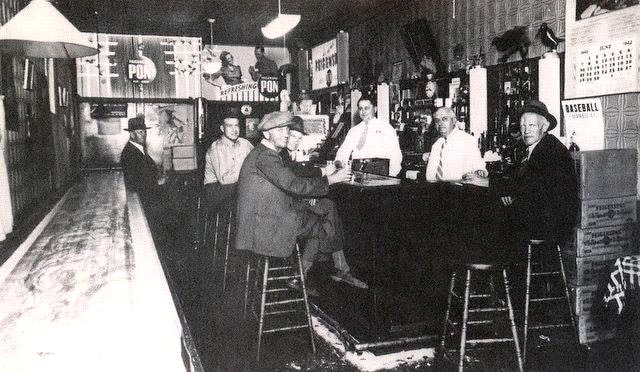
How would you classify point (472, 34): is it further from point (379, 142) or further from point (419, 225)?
point (419, 225)

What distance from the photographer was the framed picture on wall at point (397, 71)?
7.36 m

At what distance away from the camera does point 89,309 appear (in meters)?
1.49

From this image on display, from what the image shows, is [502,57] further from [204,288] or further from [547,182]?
[204,288]

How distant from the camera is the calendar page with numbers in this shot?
3.98 m

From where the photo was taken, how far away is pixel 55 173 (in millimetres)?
6246

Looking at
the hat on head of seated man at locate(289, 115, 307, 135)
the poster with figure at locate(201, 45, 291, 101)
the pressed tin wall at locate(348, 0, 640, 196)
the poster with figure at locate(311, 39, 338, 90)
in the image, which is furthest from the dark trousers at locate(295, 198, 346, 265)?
the poster with figure at locate(201, 45, 291, 101)

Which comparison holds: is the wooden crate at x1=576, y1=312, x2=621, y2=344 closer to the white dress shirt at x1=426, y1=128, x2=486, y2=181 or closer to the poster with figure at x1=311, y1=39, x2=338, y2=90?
the white dress shirt at x1=426, y1=128, x2=486, y2=181

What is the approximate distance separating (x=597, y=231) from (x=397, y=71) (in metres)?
4.52

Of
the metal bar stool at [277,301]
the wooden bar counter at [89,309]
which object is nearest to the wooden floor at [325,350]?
the metal bar stool at [277,301]

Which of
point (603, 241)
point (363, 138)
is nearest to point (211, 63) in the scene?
point (363, 138)

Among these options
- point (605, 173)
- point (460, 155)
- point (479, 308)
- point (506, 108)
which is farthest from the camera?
point (506, 108)

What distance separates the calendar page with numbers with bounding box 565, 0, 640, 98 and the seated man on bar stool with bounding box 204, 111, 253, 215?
3.14 metres

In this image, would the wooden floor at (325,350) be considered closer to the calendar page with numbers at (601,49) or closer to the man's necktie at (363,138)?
the calendar page with numbers at (601,49)

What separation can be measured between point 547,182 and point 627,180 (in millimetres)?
731
